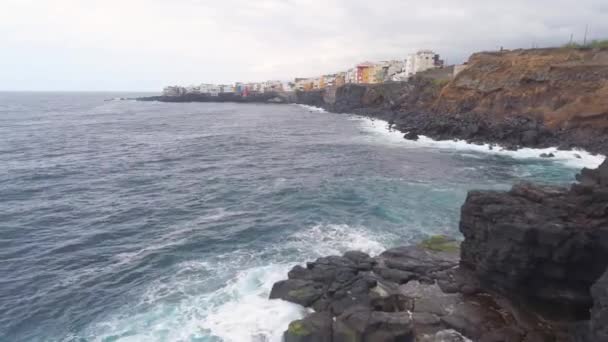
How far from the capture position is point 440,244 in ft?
82.6

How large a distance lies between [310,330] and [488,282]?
10093 mm

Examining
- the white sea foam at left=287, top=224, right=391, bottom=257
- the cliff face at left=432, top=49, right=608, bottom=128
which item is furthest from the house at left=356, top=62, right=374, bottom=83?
the white sea foam at left=287, top=224, right=391, bottom=257

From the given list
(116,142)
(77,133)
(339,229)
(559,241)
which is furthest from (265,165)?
(77,133)

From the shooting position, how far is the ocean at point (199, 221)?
761 inches

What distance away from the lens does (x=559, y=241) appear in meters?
18.0

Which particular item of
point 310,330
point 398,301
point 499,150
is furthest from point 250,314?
point 499,150

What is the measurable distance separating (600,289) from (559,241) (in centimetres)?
501

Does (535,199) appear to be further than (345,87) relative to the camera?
No

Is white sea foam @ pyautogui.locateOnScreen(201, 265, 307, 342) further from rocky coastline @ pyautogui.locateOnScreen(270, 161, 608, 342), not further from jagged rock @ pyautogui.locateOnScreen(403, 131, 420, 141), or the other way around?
jagged rock @ pyautogui.locateOnScreen(403, 131, 420, 141)

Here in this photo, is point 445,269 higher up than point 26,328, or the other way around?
point 445,269

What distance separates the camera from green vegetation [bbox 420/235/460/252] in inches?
972

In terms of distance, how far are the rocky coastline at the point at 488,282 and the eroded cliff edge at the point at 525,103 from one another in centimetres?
4276

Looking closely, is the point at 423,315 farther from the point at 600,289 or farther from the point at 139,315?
the point at 139,315

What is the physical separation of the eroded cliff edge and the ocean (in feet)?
17.3
